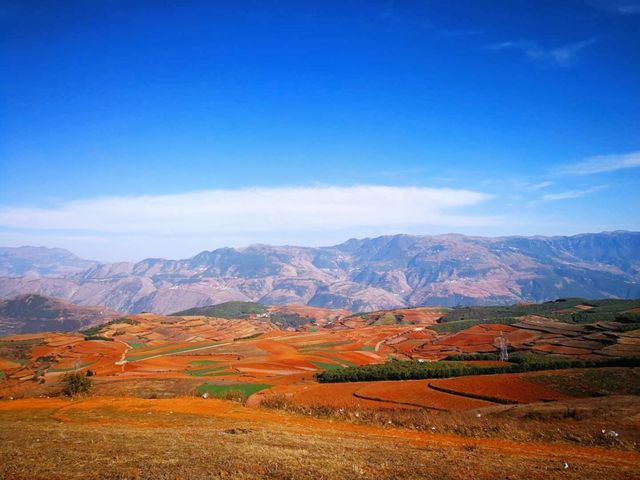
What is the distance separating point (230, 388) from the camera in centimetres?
6166

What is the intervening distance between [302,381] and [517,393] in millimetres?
36509

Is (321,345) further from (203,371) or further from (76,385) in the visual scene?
(76,385)

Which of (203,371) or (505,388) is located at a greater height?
(505,388)

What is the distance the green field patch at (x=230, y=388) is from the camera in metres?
56.6

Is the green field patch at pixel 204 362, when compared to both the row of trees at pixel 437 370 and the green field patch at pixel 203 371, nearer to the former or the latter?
the green field patch at pixel 203 371

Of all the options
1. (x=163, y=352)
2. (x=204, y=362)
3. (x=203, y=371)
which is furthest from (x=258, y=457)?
(x=163, y=352)

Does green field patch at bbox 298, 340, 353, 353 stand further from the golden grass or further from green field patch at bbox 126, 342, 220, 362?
the golden grass

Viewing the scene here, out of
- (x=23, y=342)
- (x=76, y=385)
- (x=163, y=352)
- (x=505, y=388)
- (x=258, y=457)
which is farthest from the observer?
(x=23, y=342)

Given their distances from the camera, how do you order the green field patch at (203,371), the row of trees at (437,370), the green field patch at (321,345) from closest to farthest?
the row of trees at (437,370), the green field patch at (203,371), the green field patch at (321,345)

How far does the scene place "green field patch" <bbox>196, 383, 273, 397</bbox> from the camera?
2228 inches

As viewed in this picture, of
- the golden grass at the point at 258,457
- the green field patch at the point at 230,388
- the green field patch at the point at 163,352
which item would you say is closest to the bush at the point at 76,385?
the green field patch at the point at 230,388

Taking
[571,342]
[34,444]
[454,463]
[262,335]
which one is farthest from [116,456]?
[262,335]

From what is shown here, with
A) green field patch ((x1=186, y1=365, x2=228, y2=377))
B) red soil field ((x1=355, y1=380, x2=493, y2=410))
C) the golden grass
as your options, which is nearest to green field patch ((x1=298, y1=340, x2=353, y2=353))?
green field patch ((x1=186, y1=365, x2=228, y2=377))

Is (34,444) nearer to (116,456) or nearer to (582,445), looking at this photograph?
(116,456)
